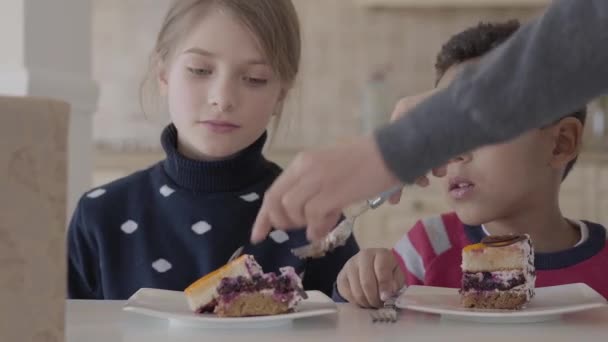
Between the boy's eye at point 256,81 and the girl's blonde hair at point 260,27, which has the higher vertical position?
the girl's blonde hair at point 260,27

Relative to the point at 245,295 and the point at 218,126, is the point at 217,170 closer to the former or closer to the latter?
the point at 218,126

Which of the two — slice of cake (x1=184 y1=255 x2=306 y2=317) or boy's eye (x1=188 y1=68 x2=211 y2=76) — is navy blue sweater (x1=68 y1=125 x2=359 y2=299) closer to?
boy's eye (x1=188 y1=68 x2=211 y2=76)

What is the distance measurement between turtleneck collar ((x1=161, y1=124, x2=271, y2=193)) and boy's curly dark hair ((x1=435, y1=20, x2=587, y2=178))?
340mm

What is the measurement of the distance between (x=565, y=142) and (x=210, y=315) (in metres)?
0.72

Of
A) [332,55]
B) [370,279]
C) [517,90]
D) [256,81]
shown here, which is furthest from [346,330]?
[332,55]

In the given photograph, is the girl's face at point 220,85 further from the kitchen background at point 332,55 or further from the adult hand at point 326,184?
the kitchen background at point 332,55

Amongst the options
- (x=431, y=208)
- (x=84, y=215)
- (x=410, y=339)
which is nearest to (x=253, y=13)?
(x=84, y=215)

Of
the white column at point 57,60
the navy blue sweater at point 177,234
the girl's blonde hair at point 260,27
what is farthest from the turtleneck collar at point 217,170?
the white column at point 57,60

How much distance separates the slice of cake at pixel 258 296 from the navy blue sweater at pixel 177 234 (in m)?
0.42

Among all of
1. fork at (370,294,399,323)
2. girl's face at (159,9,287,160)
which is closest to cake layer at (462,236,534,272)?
fork at (370,294,399,323)

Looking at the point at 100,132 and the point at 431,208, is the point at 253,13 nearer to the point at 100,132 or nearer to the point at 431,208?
the point at 431,208

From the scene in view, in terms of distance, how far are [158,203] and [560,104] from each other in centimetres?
93

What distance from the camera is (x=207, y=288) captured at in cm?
97

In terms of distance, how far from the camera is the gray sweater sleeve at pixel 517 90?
0.62 meters
